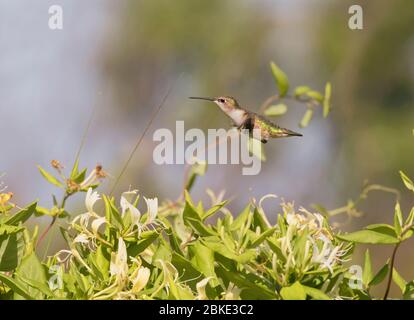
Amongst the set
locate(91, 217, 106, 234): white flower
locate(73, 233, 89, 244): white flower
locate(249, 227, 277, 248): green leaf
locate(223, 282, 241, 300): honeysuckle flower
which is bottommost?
locate(223, 282, 241, 300): honeysuckle flower

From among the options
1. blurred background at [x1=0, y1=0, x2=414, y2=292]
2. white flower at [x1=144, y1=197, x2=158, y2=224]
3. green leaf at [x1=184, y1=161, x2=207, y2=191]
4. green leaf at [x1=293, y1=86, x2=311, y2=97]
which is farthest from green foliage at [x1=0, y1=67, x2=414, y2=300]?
blurred background at [x1=0, y1=0, x2=414, y2=292]

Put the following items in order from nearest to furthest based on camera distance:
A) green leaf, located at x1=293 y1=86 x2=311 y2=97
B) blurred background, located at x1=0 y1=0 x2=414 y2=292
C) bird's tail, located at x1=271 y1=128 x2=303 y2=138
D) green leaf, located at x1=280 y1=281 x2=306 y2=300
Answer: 1. green leaf, located at x1=280 y1=281 x2=306 y2=300
2. bird's tail, located at x1=271 y1=128 x2=303 y2=138
3. green leaf, located at x1=293 y1=86 x2=311 y2=97
4. blurred background, located at x1=0 y1=0 x2=414 y2=292

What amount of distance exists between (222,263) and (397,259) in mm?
6179

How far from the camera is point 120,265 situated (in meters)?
1.18

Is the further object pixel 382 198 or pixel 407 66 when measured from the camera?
pixel 407 66

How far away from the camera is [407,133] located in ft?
27.8

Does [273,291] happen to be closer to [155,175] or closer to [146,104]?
[155,175]

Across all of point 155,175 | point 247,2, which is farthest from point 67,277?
point 247,2

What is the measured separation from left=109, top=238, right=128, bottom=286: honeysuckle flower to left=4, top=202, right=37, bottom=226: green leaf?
16 cm

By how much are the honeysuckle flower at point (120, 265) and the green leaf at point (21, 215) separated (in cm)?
16

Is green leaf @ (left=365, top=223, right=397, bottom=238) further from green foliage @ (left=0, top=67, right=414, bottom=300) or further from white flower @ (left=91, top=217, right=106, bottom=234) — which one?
white flower @ (left=91, top=217, right=106, bottom=234)

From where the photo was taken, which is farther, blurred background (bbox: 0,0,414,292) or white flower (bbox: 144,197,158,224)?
blurred background (bbox: 0,0,414,292)

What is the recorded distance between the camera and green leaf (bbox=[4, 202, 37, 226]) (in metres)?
1.28
